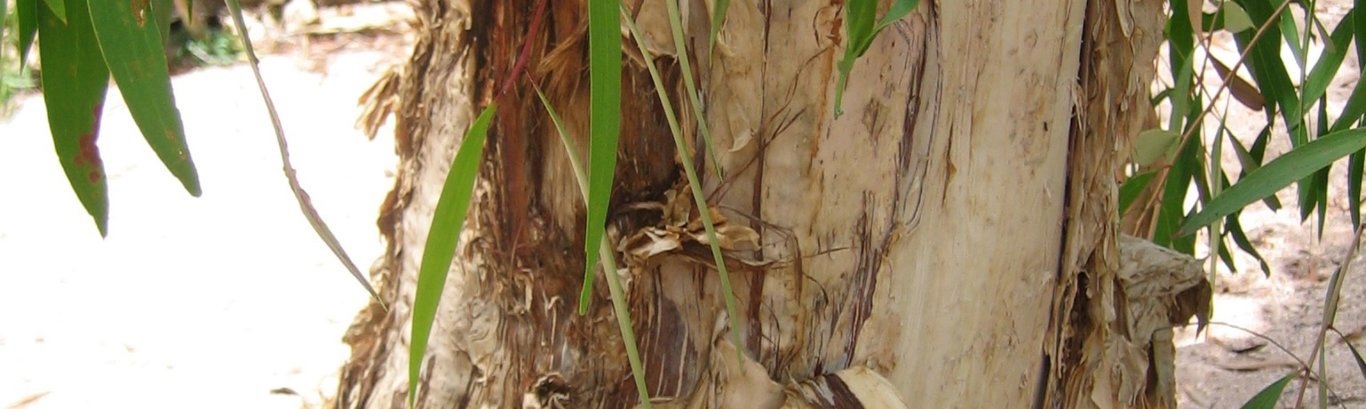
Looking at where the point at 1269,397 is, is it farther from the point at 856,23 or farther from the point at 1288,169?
the point at 856,23

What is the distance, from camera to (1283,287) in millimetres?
1912

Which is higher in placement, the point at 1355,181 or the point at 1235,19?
the point at 1235,19

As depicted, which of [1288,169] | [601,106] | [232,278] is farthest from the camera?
[232,278]

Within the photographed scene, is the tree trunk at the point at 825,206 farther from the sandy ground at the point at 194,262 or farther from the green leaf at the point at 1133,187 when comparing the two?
the sandy ground at the point at 194,262

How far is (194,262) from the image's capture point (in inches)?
86.9

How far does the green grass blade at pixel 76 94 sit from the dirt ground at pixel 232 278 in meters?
0.85

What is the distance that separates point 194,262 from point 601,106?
1.83 metres

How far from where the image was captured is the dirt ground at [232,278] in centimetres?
178

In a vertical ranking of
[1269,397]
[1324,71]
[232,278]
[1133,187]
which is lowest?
[232,278]

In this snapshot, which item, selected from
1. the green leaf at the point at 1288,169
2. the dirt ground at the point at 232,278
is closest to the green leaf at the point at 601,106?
the green leaf at the point at 1288,169

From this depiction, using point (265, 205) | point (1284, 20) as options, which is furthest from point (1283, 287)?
point (265, 205)

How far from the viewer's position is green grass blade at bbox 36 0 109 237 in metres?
0.62

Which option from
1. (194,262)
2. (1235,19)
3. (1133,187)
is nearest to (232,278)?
(194,262)

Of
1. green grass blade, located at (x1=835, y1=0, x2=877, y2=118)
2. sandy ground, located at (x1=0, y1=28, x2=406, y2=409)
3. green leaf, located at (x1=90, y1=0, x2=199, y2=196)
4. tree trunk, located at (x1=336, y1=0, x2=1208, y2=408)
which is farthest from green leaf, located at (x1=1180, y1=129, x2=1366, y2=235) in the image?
sandy ground, located at (x1=0, y1=28, x2=406, y2=409)
